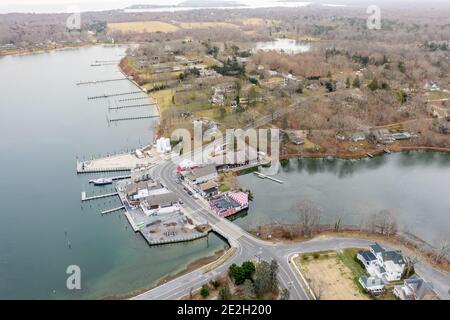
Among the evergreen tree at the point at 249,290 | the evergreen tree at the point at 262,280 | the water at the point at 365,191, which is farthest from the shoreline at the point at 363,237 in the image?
the evergreen tree at the point at 249,290

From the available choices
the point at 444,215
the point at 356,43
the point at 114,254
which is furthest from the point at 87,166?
the point at 356,43

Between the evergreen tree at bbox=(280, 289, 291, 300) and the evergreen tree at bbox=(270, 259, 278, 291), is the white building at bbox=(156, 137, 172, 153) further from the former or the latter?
the evergreen tree at bbox=(280, 289, 291, 300)

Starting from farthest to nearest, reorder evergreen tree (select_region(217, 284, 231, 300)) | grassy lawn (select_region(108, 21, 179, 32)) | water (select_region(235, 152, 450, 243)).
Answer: grassy lawn (select_region(108, 21, 179, 32)) → water (select_region(235, 152, 450, 243)) → evergreen tree (select_region(217, 284, 231, 300))

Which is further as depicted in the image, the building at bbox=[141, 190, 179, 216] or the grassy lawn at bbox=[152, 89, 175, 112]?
the grassy lawn at bbox=[152, 89, 175, 112]

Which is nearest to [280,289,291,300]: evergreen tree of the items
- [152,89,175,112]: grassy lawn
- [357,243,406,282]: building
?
[357,243,406,282]: building

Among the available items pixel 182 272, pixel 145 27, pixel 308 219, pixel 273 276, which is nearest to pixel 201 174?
pixel 308 219
